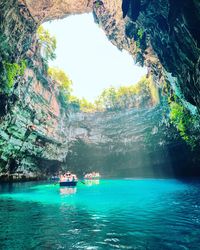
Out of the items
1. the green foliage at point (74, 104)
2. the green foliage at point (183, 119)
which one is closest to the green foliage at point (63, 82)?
the green foliage at point (74, 104)

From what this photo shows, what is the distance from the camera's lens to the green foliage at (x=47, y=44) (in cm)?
3891

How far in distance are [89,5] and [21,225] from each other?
82.3 feet

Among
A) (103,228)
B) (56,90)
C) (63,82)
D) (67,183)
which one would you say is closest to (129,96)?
Result: (63,82)

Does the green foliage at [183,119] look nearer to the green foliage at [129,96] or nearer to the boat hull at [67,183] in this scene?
the green foliage at [129,96]

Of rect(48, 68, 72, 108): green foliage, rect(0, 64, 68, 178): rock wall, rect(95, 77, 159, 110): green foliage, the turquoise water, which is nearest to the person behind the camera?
the turquoise water

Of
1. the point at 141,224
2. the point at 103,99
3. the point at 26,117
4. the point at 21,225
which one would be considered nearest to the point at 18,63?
the point at 26,117

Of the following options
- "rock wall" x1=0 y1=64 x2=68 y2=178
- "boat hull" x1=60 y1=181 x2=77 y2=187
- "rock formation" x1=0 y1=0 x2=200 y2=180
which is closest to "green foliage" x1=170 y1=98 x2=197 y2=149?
"rock formation" x1=0 y1=0 x2=200 y2=180

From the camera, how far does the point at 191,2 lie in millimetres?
12336

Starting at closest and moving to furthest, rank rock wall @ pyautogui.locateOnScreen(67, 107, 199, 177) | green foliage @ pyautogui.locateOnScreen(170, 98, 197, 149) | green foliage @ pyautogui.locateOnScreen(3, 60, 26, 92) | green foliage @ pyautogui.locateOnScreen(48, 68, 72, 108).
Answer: green foliage @ pyautogui.locateOnScreen(3, 60, 26, 92)
green foliage @ pyautogui.locateOnScreen(170, 98, 197, 149)
rock wall @ pyautogui.locateOnScreen(67, 107, 199, 177)
green foliage @ pyautogui.locateOnScreen(48, 68, 72, 108)

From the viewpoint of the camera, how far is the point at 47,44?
39.7m

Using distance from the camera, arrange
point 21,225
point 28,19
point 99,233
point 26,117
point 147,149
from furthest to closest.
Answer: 1. point 147,149
2. point 26,117
3. point 28,19
4. point 21,225
5. point 99,233

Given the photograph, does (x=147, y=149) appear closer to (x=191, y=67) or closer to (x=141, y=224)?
(x=191, y=67)

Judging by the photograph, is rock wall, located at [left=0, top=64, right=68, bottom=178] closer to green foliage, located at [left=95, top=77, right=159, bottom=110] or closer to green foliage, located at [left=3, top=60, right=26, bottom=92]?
green foliage, located at [left=3, top=60, right=26, bottom=92]

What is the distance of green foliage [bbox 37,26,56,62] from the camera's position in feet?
128
